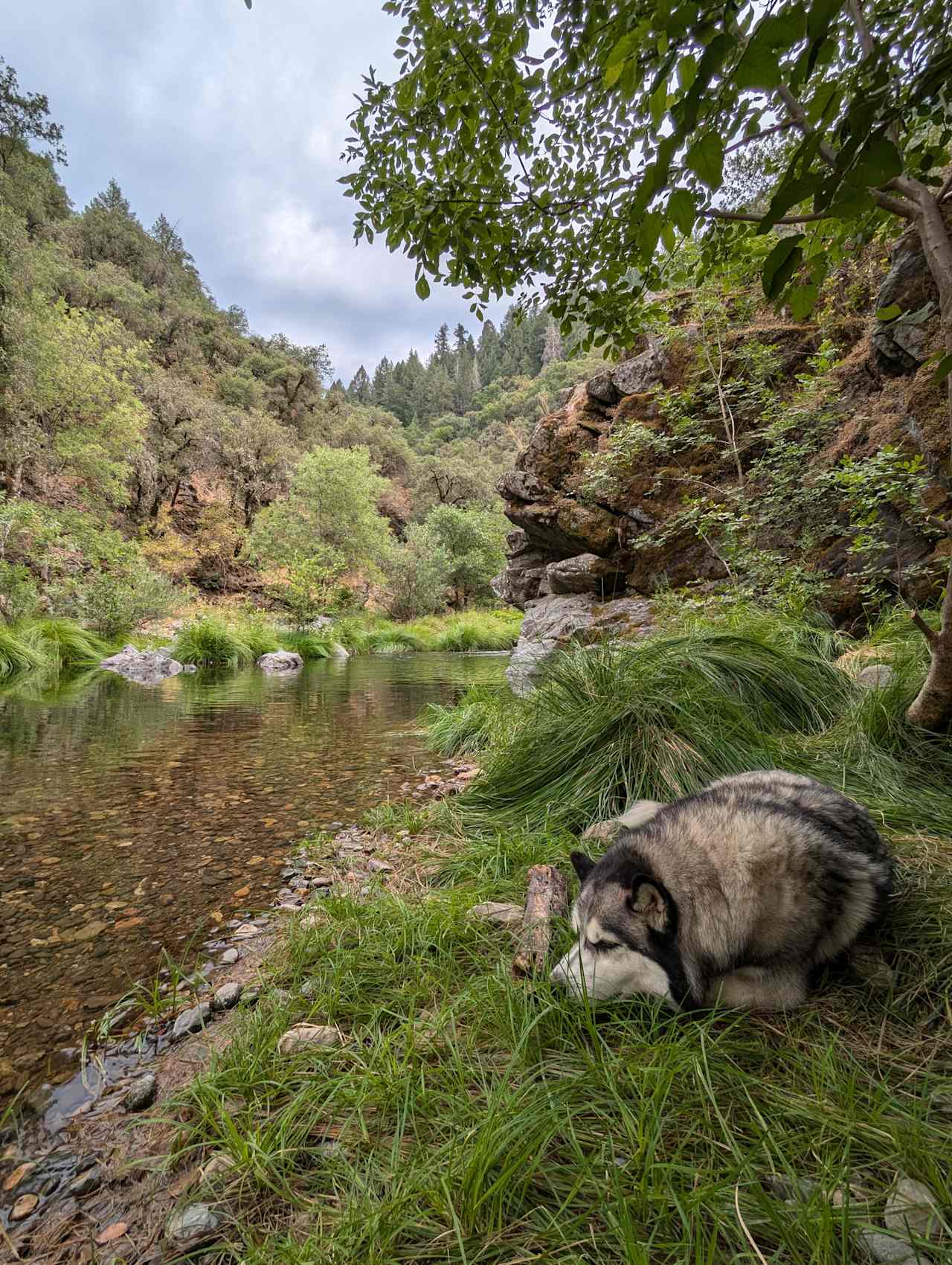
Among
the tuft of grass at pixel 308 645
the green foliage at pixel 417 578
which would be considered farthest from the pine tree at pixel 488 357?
the tuft of grass at pixel 308 645

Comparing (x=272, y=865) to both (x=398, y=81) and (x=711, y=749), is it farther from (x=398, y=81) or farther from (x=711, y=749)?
(x=398, y=81)

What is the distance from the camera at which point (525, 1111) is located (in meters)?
1.22

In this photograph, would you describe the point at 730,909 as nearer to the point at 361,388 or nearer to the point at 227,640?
the point at 227,640

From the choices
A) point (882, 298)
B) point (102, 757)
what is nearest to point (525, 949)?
point (102, 757)

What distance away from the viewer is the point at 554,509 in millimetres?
11281

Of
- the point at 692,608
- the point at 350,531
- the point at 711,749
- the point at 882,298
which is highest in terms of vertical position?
the point at 350,531

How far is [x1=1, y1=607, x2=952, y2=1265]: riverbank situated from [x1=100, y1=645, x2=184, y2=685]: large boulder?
12881 millimetres

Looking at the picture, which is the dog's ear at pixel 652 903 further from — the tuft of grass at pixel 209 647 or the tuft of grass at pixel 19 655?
the tuft of grass at pixel 209 647

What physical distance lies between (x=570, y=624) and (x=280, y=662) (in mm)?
10326

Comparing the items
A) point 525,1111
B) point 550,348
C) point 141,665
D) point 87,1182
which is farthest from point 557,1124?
point 550,348

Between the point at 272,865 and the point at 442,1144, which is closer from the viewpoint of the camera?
the point at 442,1144

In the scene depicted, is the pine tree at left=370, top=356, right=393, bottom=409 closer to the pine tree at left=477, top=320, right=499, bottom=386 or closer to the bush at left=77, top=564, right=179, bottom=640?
the pine tree at left=477, top=320, right=499, bottom=386

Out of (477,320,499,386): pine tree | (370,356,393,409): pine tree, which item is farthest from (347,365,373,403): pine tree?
(477,320,499,386): pine tree

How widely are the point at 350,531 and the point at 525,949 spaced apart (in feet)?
99.7
